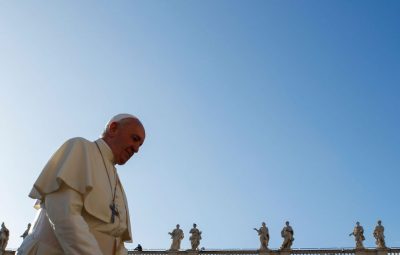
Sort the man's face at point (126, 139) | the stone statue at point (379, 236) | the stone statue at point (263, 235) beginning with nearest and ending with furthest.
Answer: the man's face at point (126, 139) → the stone statue at point (379, 236) → the stone statue at point (263, 235)

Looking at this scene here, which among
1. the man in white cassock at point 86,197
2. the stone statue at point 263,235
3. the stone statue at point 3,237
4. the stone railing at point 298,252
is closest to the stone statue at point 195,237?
the stone railing at point 298,252

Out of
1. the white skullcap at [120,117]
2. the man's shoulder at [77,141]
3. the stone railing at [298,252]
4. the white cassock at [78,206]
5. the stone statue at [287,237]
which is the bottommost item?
the white cassock at [78,206]

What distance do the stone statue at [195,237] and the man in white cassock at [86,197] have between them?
95.1 feet

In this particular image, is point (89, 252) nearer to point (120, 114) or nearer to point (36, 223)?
point (36, 223)

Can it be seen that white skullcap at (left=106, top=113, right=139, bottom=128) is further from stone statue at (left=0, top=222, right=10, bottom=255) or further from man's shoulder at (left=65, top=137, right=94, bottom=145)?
stone statue at (left=0, top=222, right=10, bottom=255)

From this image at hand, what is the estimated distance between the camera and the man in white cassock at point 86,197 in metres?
3.37

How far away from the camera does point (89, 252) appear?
3268mm

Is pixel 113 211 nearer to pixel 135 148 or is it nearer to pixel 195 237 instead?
pixel 135 148

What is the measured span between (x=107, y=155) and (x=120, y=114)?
0.38 m

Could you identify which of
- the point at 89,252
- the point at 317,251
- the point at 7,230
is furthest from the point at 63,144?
the point at 7,230

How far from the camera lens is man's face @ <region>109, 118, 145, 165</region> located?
4160 millimetres

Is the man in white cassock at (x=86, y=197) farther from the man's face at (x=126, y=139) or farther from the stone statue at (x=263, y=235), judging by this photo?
the stone statue at (x=263, y=235)

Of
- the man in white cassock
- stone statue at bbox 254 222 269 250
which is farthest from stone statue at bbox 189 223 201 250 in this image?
the man in white cassock

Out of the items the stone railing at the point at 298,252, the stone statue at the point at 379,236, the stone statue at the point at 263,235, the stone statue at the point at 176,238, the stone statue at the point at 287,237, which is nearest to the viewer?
the stone railing at the point at 298,252
